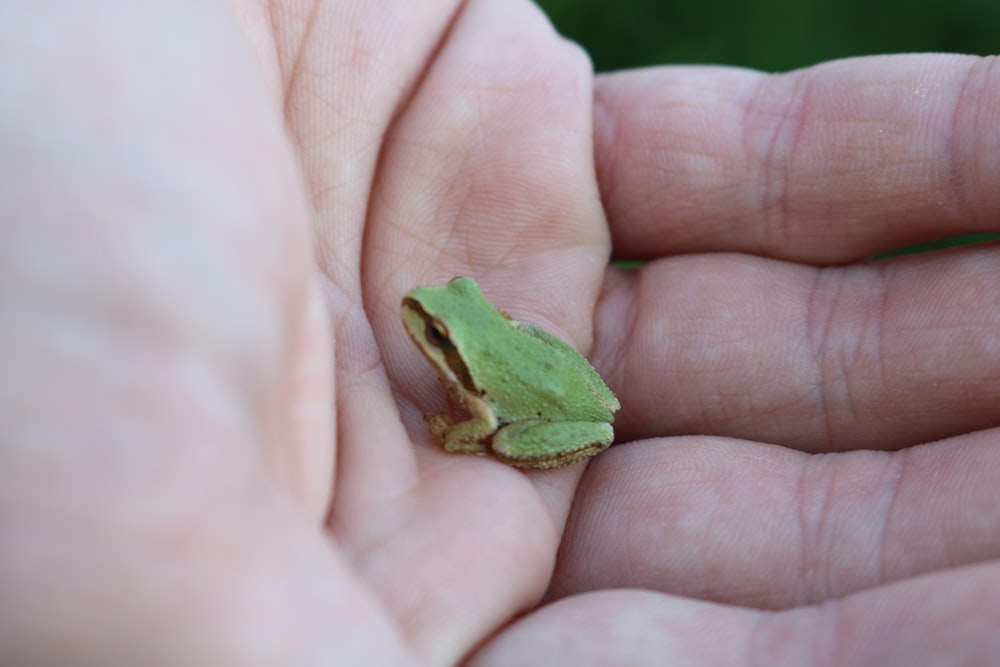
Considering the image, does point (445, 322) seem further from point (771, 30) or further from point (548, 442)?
point (771, 30)

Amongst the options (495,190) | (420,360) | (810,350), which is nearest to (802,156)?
(810,350)

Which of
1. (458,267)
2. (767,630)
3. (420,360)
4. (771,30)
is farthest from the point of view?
(771,30)

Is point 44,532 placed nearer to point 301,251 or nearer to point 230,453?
point 230,453

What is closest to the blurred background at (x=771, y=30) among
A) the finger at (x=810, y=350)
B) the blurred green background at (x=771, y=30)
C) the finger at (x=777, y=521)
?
the blurred green background at (x=771, y=30)

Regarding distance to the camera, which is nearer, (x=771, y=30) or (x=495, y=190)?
(x=495, y=190)

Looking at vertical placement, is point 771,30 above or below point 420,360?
above

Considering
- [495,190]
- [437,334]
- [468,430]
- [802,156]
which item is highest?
[802,156]

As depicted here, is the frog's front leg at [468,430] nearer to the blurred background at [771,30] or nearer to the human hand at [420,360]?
the human hand at [420,360]
